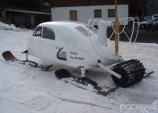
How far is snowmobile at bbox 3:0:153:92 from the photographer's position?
321 inches

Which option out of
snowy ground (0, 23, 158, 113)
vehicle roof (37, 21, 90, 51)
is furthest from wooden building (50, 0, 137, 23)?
vehicle roof (37, 21, 90, 51)

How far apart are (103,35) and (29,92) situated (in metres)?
2.83

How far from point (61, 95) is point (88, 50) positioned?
67.9 inches

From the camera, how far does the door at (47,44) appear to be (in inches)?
375

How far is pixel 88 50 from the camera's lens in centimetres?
846

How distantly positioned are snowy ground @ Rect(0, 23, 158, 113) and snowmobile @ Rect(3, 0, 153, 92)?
0.48 m

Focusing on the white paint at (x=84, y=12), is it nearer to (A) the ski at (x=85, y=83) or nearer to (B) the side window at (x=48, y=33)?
(B) the side window at (x=48, y=33)

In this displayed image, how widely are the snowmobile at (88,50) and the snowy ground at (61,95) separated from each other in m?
0.48

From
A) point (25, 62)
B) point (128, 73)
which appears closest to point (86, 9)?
point (25, 62)

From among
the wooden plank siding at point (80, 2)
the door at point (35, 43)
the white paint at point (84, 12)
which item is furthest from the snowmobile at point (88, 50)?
the wooden plank siding at point (80, 2)

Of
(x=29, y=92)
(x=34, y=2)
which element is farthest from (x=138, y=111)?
(x=34, y=2)

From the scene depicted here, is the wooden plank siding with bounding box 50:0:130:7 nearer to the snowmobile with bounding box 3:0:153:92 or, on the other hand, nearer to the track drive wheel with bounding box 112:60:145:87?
the snowmobile with bounding box 3:0:153:92

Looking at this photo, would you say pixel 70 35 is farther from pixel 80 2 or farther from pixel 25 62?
pixel 80 2

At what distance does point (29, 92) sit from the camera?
7.86 meters
